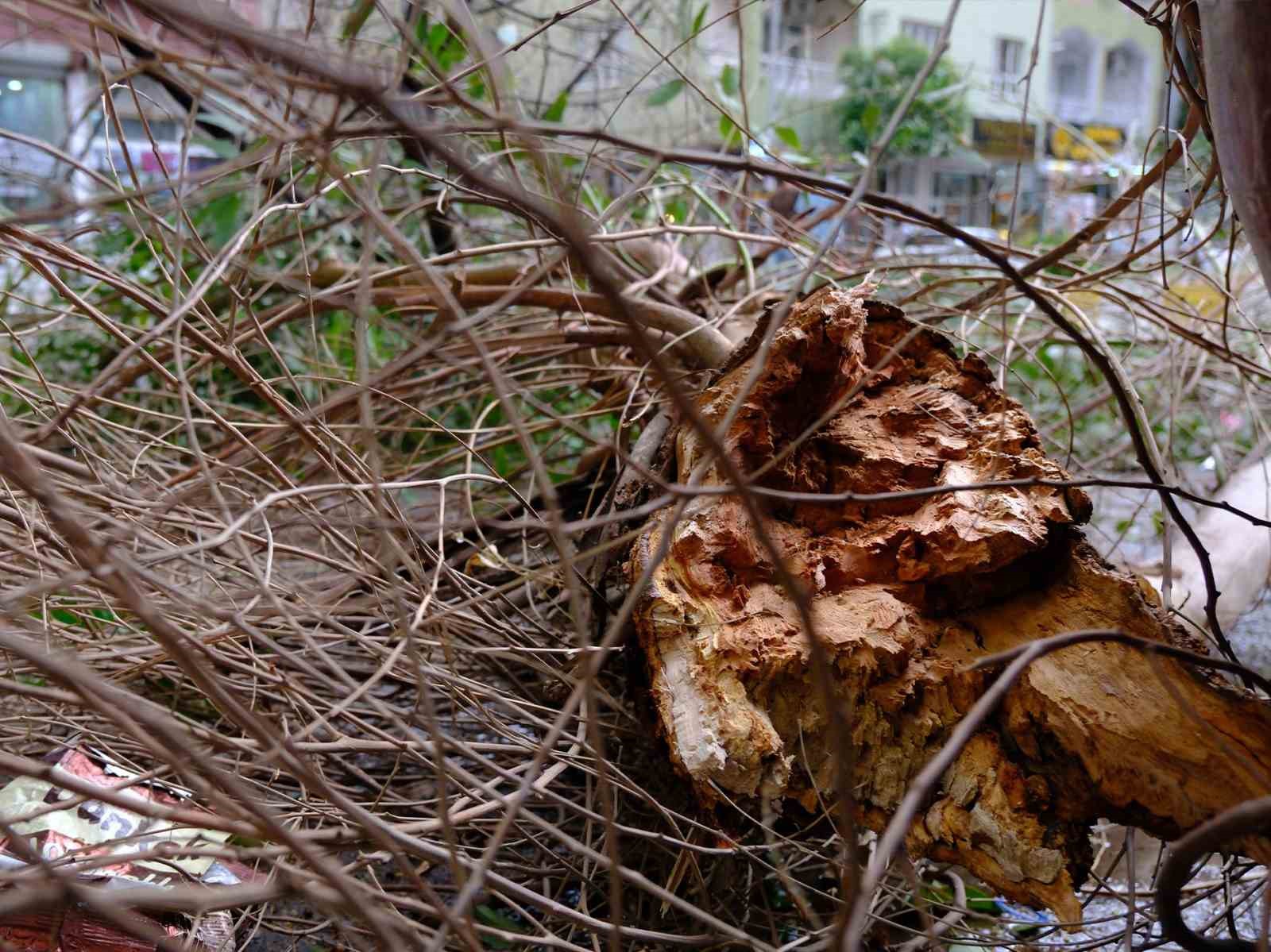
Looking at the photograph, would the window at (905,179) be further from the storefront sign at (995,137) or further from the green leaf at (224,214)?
the green leaf at (224,214)

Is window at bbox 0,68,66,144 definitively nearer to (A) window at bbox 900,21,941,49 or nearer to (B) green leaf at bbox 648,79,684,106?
(B) green leaf at bbox 648,79,684,106

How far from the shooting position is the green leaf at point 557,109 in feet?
6.74

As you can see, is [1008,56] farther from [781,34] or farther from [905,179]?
[781,34]

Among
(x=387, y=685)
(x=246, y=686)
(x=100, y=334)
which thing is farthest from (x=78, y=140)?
(x=246, y=686)

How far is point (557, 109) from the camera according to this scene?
2092 millimetres

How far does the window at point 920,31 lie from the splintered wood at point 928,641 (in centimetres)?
469

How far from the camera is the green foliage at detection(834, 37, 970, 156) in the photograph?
4.37m

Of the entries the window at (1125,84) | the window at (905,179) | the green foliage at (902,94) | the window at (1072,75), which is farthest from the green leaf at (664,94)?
the window at (1125,84)

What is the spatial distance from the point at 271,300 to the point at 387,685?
143 centimetres

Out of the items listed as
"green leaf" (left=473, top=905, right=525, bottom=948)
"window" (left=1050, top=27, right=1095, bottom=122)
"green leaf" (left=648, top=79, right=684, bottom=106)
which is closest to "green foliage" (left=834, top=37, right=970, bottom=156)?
"window" (left=1050, top=27, right=1095, bottom=122)

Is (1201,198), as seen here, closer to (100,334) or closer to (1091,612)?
(1091,612)

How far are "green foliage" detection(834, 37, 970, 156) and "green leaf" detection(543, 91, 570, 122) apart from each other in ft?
8.03

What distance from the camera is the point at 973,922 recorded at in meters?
1.10

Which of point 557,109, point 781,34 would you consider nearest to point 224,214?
point 557,109
